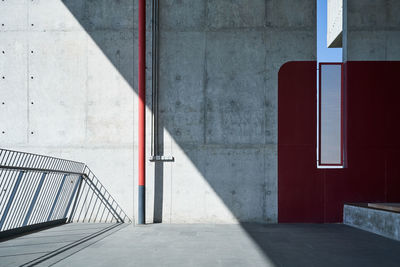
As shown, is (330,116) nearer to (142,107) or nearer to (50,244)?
(142,107)

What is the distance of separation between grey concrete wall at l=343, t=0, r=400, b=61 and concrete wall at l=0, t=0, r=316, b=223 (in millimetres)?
988

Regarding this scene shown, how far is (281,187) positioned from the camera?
7789 mm

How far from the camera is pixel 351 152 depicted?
777cm

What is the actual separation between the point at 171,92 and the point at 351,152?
5.16m

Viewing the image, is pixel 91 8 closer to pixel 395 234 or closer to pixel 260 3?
pixel 260 3

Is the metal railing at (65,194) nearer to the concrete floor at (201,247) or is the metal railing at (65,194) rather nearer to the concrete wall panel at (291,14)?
the concrete floor at (201,247)

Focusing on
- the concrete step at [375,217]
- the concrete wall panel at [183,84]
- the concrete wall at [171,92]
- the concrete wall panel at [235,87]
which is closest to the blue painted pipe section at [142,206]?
the concrete wall at [171,92]

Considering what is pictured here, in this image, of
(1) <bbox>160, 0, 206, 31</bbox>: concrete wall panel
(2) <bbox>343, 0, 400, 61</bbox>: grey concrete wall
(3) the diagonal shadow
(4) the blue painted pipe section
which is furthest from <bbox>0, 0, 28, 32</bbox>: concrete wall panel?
(2) <bbox>343, 0, 400, 61</bbox>: grey concrete wall

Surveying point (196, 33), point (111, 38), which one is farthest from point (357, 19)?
point (111, 38)

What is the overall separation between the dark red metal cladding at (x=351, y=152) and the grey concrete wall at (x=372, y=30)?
0.28 metres

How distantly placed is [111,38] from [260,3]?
4327mm

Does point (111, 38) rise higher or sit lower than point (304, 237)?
higher

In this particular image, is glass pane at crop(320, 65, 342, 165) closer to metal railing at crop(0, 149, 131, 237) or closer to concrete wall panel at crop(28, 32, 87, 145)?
metal railing at crop(0, 149, 131, 237)

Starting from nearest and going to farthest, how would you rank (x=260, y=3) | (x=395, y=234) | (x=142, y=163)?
(x=395, y=234) < (x=142, y=163) < (x=260, y=3)
